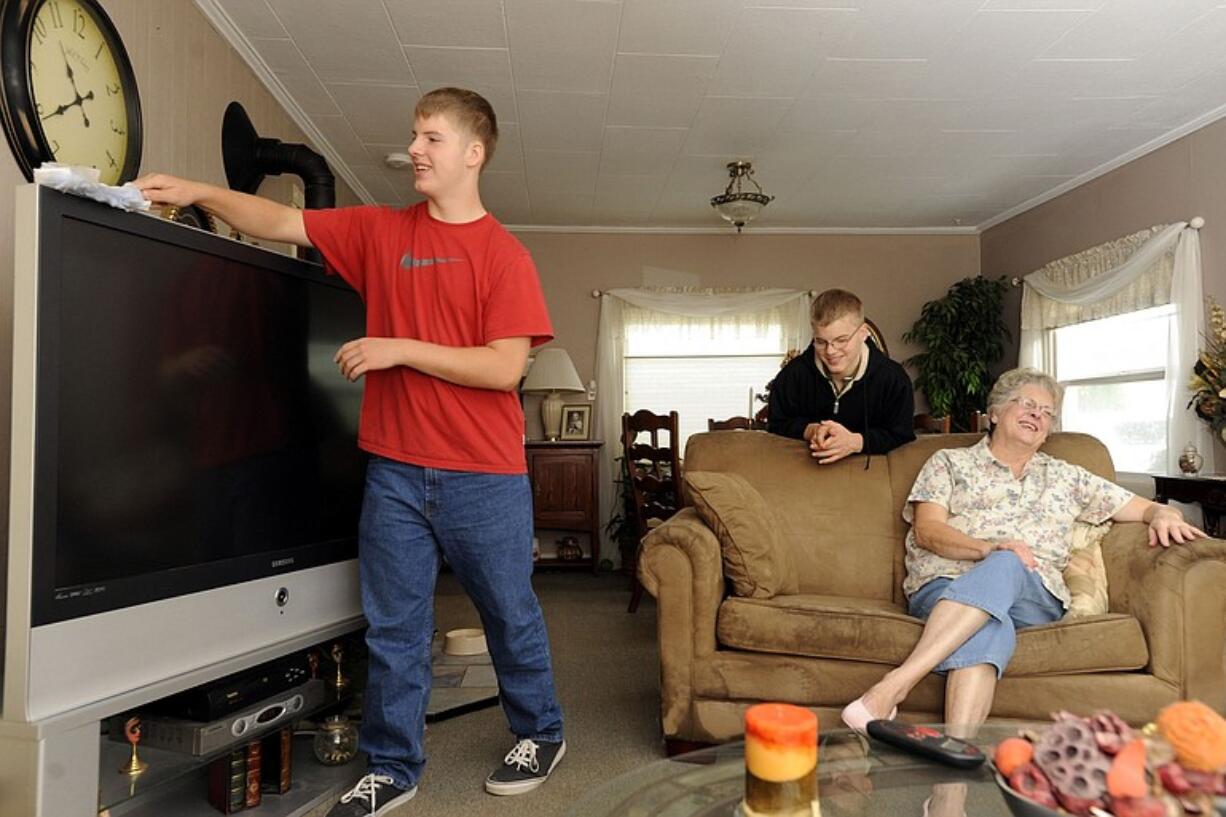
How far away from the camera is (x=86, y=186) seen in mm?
1390

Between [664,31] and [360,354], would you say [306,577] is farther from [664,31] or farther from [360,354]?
[664,31]

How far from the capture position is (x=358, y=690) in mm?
2316

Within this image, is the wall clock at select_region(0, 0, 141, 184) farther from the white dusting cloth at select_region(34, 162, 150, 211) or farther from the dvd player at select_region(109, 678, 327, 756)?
the dvd player at select_region(109, 678, 327, 756)

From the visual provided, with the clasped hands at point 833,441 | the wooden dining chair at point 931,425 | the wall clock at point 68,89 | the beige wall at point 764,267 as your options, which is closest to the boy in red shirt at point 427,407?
the wall clock at point 68,89

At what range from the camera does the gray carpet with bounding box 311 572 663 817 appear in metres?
2.04

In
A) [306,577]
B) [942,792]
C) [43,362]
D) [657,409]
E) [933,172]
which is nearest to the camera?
[942,792]

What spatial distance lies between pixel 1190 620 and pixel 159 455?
7.79ft

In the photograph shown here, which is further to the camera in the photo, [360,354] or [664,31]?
[664,31]

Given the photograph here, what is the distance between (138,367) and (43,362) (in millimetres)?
192

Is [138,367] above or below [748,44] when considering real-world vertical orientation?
below

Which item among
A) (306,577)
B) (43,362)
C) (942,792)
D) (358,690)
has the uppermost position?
(43,362)

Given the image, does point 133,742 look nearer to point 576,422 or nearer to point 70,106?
point 70,106

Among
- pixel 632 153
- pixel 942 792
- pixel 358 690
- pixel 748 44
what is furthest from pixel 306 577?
pixel 632 153

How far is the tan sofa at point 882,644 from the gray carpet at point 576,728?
0.27 meters
